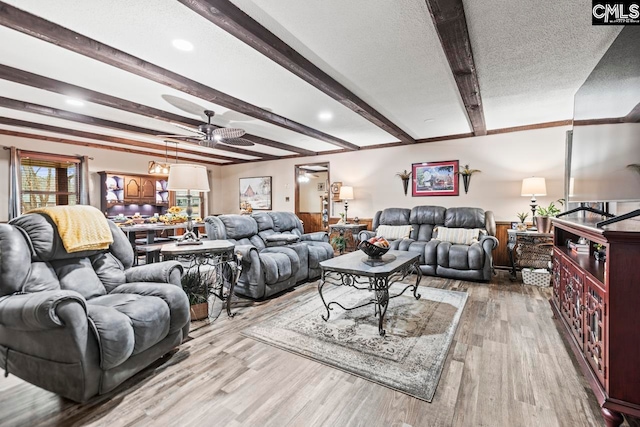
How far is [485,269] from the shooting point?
4.17 metres

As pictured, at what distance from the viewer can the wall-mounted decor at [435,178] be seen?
5.54m

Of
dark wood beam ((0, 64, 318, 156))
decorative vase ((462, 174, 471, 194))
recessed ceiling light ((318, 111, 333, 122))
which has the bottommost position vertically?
decorative vase ((462, 174, 471, 194))

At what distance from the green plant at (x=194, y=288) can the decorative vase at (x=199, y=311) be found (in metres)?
0.04

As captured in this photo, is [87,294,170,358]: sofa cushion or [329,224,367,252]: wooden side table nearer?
[87,294,170,358]: sofa cushion

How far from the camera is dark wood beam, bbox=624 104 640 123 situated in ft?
5.44

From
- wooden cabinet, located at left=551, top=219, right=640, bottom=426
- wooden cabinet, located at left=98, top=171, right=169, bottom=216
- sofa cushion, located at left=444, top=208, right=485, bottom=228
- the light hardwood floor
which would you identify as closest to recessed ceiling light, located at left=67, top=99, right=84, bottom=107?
wooden cabinet, located at left=98, top=171, right=169, bottom=216

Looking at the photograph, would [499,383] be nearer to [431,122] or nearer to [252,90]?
[252,90]

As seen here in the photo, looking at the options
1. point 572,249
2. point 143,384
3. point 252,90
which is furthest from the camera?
point 252,90

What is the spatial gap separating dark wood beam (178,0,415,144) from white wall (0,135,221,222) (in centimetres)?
577

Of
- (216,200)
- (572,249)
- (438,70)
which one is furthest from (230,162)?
(572,249)

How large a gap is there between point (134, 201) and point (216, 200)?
2571 mm

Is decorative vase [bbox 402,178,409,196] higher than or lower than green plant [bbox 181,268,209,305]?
higher

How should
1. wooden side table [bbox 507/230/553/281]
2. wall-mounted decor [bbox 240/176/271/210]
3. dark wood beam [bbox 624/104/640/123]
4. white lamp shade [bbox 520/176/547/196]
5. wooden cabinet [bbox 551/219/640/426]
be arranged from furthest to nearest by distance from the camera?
wall-mounted decor [bbox 240/176/271/210] → white lamp shade [bbox 520/176/547/196] → wooden side table [bbox 507/230/553/281] → dark wood beam [bbox 624/104/640/123] → wooden cabinet [bbox 551/219/640/426]

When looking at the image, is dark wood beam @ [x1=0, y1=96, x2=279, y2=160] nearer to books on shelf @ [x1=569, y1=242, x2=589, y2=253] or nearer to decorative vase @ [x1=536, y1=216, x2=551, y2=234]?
books on shelf @ [x1=569, y1=242, x2=589, y2=253]
